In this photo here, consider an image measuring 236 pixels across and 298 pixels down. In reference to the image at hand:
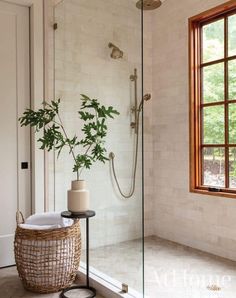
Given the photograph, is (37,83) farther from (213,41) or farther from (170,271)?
(170,271)

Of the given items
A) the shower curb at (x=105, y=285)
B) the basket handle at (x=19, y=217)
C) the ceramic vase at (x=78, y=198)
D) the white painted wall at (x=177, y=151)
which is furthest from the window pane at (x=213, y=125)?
the basket handle at (x=19, y=217)

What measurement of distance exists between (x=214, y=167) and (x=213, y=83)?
82cm

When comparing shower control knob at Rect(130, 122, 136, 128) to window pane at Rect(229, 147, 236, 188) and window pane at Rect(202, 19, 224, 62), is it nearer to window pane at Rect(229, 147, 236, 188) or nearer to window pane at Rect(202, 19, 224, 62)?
window pane at Rect(229, 147, 236, 188)

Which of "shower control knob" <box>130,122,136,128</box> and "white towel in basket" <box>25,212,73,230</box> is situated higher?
"shower control knob" <box>130,122,136,128</box>

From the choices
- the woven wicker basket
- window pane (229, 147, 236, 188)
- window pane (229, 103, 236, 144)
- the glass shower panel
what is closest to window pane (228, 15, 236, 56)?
window pane (229, 103, 236, 144)

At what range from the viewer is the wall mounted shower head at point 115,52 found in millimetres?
2719

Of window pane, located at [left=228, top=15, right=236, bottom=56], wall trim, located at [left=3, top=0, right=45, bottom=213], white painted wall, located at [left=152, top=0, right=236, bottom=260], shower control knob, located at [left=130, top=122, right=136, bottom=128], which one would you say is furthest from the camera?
white painted wall, located at [left=152, top=0, right=236, bottom=260]

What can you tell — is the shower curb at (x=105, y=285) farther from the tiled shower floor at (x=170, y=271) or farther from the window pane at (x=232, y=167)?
the window pane at (x=232, y=167)

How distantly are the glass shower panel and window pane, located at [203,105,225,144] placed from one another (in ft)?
3.58

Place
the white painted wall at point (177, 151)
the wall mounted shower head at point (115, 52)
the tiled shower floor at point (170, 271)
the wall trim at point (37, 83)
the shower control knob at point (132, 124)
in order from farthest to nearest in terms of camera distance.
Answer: the white painted wall at point (177, 151) → the wall trim at point (37, 83) → the wall mounted shower head at point (115, 52) → the shower control knob at point (132, 124) → the tiled shower floor at point (170, 271)

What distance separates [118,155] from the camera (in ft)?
8.89

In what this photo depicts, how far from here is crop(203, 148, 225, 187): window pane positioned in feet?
10.8

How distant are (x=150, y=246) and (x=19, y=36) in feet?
7.74

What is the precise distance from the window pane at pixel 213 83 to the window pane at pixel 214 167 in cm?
51
